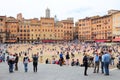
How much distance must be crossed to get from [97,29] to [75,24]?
1247 inches

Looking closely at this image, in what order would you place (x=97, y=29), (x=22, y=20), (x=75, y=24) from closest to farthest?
1. (x=97, y=29)
2. (x=22, y=20)
3. (x=75, y=24)

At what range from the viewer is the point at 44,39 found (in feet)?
448

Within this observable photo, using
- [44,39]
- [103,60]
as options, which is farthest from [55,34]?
[103,60]

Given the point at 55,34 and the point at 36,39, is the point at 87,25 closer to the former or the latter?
the point at 55,34

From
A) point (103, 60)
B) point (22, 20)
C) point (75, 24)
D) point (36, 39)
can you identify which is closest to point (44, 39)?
point (36, 39)

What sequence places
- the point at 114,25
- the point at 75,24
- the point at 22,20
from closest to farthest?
the point at 114,25, the point at 22,20, the point at 75,24

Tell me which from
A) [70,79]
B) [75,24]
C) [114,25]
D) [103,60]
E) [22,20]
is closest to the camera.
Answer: [70,79]

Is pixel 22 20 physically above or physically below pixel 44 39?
above

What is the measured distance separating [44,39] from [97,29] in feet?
91.5

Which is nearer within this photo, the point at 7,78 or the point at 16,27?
the point at 7,78

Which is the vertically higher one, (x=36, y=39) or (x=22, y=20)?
(x=22, y=20)

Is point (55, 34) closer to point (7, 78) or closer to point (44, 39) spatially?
point (44, 39)

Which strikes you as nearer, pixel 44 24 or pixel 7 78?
pixel 7 78

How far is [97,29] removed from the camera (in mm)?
124312
